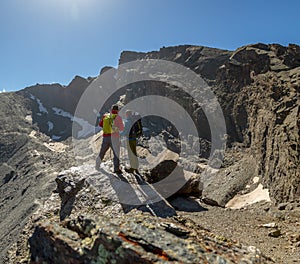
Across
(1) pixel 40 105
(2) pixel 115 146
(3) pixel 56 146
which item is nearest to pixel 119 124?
(2) pixel 115 146

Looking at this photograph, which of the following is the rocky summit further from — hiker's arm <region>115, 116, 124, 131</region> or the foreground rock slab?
hiker's arm <region>115, 116, 124, 131</region>

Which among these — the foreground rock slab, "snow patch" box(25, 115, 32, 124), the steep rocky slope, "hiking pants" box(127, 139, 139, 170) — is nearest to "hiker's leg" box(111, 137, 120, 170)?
"hiking pants" box(127, 139, 139, 170)

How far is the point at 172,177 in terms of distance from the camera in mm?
16562

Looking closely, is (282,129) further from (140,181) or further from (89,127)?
(89,127)

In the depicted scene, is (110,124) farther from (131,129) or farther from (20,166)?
(20,166)

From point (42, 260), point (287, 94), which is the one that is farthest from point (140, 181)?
point (287, 94)

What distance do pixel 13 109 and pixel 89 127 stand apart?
1285 inches

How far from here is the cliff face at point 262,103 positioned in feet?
99.2

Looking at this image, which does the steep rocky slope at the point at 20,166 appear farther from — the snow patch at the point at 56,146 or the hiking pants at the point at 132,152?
the hiking pants at the point at 132,152

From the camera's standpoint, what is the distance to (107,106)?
13138 cm

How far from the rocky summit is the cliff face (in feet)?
0.72

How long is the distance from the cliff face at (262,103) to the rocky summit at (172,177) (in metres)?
0.22

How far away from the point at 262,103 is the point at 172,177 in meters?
33.7

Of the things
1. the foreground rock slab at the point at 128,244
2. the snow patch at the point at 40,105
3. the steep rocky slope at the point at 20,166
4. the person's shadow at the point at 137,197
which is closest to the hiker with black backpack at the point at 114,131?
the person's shadow at the point at 137,197
